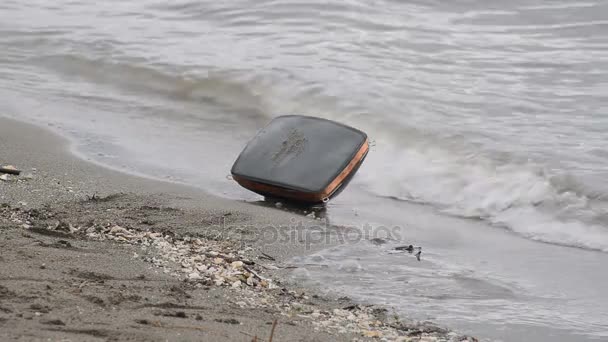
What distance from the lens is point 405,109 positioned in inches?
269

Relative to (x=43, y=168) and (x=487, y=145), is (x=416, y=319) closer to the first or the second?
(x=43, y=168)

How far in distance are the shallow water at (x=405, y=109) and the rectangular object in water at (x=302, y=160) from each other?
0.64 ft

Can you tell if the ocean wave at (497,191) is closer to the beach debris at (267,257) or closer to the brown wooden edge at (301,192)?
the brown wooden edge at (301,192)

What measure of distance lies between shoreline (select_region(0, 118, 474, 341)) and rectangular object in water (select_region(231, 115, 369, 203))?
17 cm

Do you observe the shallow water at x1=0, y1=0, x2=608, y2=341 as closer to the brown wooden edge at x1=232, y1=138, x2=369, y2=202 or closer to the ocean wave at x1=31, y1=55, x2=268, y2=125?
the ocean wave at x1=31, y1=55, x2=268, y2=125

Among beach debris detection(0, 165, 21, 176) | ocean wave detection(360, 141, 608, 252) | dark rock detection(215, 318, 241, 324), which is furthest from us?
ocean wave detection(360, 141, 608, 252)

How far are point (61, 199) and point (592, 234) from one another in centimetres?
296

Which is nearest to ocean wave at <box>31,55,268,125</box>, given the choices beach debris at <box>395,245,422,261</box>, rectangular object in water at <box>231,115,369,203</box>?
rectangular object in water at <box>231,115,369,203</box>

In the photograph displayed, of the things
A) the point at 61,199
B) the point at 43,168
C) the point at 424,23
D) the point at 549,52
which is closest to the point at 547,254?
the point at 61,199

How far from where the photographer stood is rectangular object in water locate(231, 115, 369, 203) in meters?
4.82

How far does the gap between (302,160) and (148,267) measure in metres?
1.70

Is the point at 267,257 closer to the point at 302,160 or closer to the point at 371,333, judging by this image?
the point at 371,333

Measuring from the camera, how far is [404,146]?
247 inches

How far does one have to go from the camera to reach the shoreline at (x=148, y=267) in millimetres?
2754
